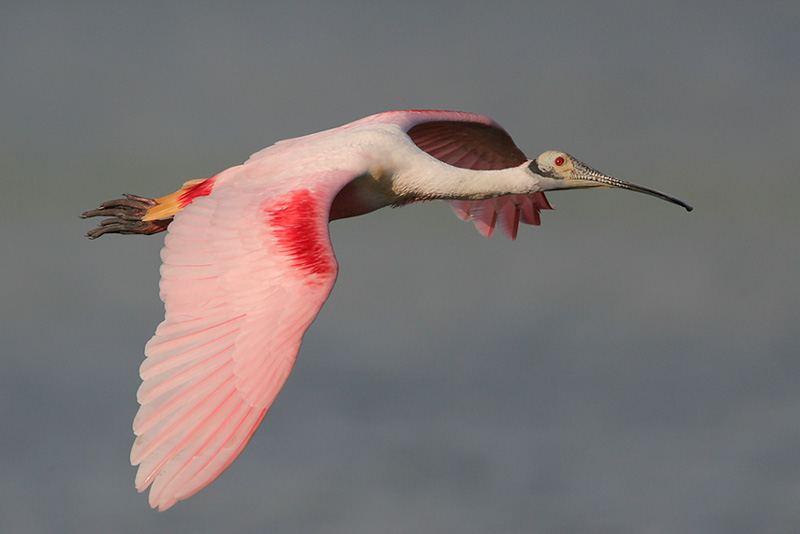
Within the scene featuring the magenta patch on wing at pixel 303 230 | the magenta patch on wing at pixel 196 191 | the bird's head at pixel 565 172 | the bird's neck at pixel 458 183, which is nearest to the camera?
the magenta patch on wing at pixel 303 230

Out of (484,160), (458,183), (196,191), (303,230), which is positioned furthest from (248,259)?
(484,160)

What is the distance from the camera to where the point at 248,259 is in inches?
651

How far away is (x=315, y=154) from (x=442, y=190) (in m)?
2.29

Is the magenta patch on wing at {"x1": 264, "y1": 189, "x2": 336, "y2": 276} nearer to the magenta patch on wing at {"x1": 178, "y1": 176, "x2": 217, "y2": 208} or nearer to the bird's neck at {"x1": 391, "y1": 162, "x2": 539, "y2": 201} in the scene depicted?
the magenta patch on wing at {"x1": 178, "y1": 176, "x2": 217, "y2": 208}

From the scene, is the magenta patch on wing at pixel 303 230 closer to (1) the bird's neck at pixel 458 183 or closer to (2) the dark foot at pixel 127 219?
(1) the bird's neck at pixel 458 183

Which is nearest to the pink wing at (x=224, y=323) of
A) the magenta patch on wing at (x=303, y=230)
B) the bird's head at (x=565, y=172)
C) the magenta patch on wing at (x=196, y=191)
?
the magenta patch on wing at (x=303, y=230)

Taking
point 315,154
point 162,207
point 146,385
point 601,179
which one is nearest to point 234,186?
point 315,154

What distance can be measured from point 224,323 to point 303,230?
5.64 feet

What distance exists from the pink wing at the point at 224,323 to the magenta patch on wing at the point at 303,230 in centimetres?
1

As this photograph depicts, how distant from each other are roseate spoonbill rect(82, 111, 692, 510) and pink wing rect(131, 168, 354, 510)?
0.01 m

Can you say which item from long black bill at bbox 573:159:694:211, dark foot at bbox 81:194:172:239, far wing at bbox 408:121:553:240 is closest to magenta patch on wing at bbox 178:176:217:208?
dark foot at bbox 81:194:172:239

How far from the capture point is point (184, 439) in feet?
48.1

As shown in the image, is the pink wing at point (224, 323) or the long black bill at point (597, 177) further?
the long black bill at point (597, 177)

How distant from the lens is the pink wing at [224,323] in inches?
574
